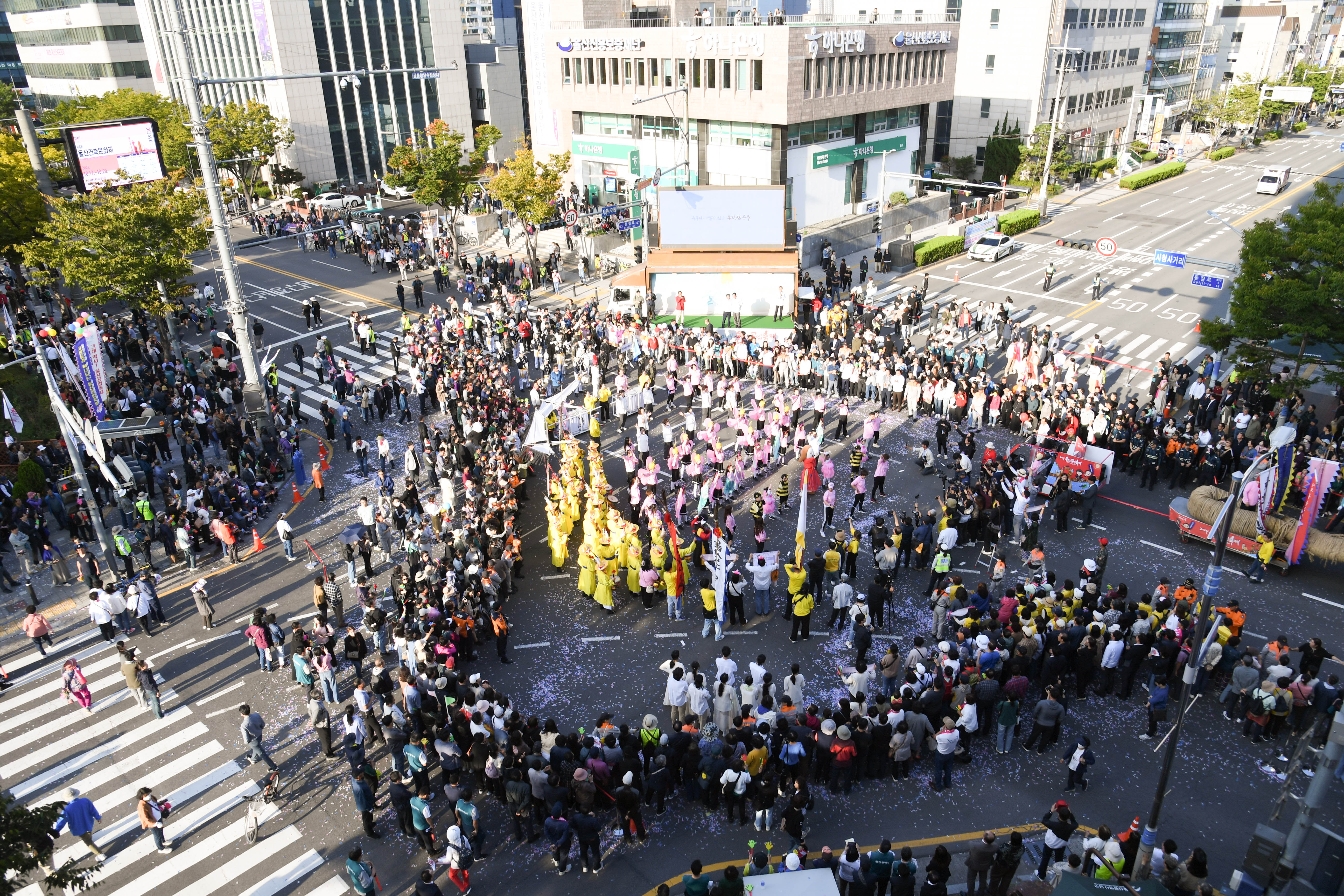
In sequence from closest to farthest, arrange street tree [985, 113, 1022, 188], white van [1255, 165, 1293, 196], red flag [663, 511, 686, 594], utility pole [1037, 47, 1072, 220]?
1. red flag [663, 511, 686, 594]
2. utility pole [1037, 47, 1072, 220]
3. white van [1255, 165, 1293, 196]
4. street tree [985, 113, 1022, 188]

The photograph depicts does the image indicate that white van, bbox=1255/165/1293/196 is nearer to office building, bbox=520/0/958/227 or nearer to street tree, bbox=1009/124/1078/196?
street tree, bbox=1009/124/1078/196

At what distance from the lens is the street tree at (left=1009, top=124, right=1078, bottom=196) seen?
196ft

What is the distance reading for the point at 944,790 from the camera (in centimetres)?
1427

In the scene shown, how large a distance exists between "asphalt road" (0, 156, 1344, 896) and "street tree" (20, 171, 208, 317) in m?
15.9

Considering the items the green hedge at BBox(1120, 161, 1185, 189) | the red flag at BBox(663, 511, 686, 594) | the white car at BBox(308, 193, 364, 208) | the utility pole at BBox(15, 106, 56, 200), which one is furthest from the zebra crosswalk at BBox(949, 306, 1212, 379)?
the white car at BBox(308, 193, 364, 208)

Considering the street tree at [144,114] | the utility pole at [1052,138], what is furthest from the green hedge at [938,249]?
the street tree at [144,114]

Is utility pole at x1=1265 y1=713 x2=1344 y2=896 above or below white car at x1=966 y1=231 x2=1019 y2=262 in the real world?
above

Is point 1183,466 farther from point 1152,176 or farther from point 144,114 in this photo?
point 144,114

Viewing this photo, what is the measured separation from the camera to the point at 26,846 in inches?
392

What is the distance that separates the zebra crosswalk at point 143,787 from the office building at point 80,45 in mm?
89842

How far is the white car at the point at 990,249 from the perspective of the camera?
4797cm

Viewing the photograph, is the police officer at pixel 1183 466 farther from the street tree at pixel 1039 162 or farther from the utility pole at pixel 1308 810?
the street tree at pixel 1039 162

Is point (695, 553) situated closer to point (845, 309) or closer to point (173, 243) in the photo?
point (845, 309)

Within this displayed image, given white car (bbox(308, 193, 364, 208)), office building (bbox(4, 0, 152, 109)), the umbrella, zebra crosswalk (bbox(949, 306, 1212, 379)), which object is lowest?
the umbrella
